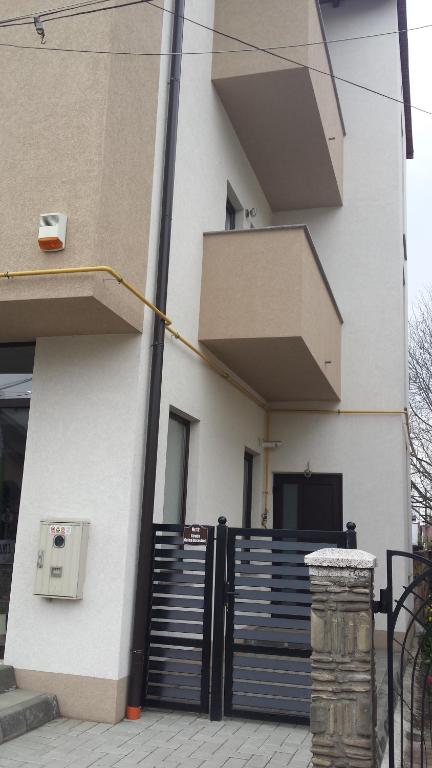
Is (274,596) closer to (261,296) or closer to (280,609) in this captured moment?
(280,609)

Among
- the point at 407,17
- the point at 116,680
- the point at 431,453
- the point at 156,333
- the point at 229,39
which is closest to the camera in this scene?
the point at 116,680

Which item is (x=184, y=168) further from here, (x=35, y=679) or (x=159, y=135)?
(x=35, y=679)

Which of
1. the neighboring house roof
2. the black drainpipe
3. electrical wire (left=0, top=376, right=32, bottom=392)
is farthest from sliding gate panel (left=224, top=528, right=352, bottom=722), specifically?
the neighboring house roof

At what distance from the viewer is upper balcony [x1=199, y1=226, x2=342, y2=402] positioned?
7.20 meters

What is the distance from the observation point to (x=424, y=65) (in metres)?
6.39

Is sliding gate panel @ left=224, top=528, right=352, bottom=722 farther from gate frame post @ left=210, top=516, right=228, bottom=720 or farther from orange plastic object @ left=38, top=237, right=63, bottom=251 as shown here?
orange plastic object @ left=38, top=237, right=63, bottom=251

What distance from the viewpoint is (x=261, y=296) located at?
7.27 m

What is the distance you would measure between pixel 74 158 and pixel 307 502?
6.79 m

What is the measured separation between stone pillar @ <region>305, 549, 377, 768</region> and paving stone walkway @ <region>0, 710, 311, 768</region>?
1070 millimetres

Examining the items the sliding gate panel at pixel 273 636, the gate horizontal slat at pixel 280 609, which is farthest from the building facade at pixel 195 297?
the gate horizontal slat at pixel 280 609

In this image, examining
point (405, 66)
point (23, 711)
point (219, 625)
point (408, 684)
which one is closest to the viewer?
point (23, 711)

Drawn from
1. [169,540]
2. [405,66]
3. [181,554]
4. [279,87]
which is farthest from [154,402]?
[405,66]

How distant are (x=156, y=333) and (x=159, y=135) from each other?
1967 millimetres

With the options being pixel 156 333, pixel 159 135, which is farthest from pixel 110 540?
pixel 159 135
